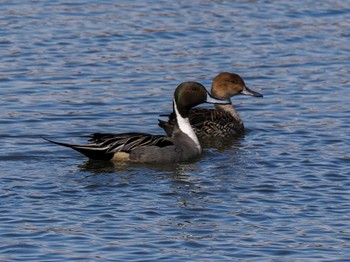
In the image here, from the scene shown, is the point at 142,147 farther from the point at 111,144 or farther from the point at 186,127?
the point at 186,127

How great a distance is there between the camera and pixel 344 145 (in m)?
15.4

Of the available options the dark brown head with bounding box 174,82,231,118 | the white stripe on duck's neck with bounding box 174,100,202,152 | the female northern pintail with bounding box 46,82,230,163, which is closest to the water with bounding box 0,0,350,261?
the female northern pintail with bounding box 46,82,230,163

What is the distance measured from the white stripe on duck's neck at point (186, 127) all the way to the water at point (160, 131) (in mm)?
301

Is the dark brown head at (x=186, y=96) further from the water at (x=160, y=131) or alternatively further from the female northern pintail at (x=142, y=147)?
the water at (x=160, y=131)

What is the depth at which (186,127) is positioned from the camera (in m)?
15.6

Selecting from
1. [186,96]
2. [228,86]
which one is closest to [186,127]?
[186,96]

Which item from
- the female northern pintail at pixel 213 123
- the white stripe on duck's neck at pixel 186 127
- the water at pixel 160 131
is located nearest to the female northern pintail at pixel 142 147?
the white stripe on duck's neck at pixel 186 127

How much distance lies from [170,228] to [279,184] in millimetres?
2155

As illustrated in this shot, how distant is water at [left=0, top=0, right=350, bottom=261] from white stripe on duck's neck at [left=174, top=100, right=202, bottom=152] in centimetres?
30

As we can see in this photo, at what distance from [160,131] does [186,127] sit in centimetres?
114

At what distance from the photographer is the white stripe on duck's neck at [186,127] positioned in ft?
50.5

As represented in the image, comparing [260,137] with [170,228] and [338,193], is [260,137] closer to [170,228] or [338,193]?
[338,193]

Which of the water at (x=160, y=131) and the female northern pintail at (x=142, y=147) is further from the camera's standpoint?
the female northern pintail at (x=142, y=147)

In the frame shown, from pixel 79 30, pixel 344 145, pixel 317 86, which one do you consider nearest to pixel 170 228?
pixel 344 145
